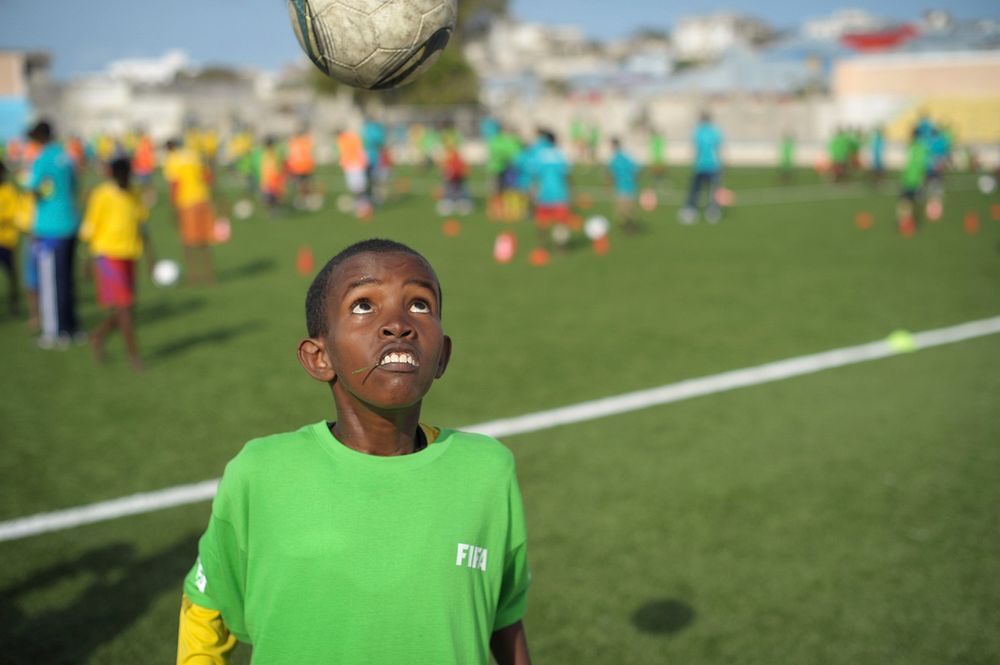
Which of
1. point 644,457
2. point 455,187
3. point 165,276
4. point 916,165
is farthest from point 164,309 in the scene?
point 916,165

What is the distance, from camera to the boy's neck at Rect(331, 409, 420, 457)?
80.0 inches

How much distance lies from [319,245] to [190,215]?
151 inches

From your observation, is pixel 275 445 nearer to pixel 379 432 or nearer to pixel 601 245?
pixel 379 432

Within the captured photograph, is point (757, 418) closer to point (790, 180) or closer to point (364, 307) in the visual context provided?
point (364, 307)

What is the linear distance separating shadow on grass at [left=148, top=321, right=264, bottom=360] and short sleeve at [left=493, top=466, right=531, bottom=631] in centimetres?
773

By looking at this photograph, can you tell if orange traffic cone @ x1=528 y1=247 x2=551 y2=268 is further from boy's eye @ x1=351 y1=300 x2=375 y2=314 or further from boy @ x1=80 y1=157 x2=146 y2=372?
boy's eye @ x1=351 y1=300 x2=375 y2=314

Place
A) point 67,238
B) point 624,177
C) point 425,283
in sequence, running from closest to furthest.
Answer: point 425,283, point 67,238, point 624,177

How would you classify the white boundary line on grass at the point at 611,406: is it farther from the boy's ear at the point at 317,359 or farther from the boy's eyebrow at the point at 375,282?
the boy's eyebrow at the point at 375,282

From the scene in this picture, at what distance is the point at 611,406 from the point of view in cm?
727

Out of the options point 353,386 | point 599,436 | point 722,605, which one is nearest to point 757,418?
point 599,436

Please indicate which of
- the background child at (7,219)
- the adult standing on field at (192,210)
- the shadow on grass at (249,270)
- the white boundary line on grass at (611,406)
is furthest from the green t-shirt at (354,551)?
the shadow on grass at (249,270)

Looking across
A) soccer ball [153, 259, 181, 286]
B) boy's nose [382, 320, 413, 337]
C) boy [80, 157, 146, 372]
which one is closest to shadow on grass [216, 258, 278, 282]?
soccer ball [153, 259, 181, 286]

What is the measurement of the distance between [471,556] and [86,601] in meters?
3.26

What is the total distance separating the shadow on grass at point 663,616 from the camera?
13.7 feet
